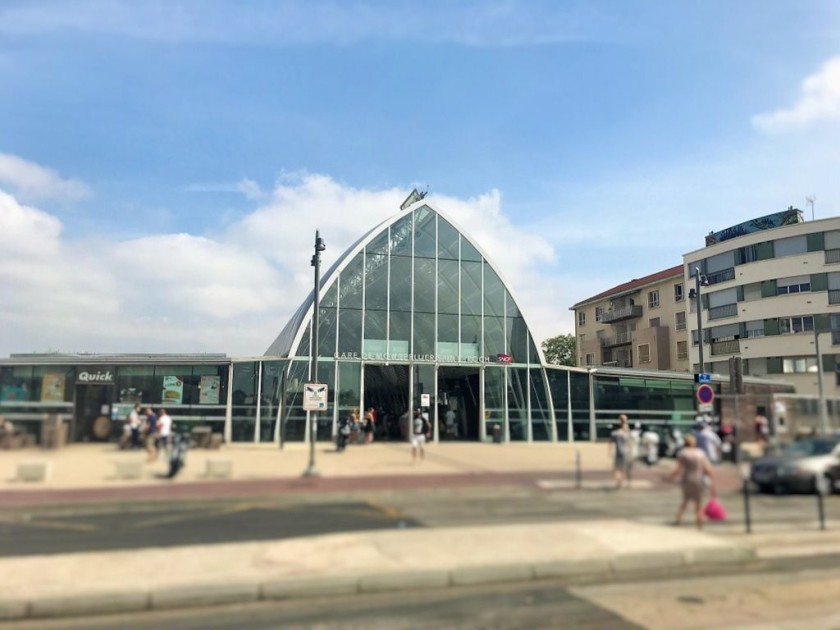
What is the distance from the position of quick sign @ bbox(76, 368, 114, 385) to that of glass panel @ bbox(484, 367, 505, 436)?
59.5 feet

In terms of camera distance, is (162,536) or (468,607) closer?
(468,607)

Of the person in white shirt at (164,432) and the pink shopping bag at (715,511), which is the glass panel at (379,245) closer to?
the person in white shirt at (164,432)

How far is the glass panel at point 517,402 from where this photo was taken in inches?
1314

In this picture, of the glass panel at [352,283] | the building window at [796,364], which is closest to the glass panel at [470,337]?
the glass panel at [352,283]

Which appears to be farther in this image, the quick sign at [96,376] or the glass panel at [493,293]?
the glass panel at [493,293]

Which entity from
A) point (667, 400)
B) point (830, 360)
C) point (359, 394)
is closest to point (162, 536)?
point (667, 400)

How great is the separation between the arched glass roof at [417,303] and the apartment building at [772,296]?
81.6 feet

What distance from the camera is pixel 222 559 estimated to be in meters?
8.94

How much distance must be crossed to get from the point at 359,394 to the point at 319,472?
16870 mm

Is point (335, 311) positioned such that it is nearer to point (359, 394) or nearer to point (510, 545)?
point (359, 394)

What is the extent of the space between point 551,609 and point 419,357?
89.4ft

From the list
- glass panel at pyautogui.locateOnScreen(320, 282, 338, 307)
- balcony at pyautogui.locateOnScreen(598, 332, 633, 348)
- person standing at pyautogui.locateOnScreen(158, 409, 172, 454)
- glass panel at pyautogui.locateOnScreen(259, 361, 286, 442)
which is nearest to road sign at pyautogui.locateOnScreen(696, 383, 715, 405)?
person standing at pyautogui.locateOnScreen(158, 409, 172, 454)

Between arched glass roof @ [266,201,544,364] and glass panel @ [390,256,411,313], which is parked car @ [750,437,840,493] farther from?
glass panel @ [390,256,411,313]

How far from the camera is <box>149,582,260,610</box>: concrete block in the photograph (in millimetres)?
7562
